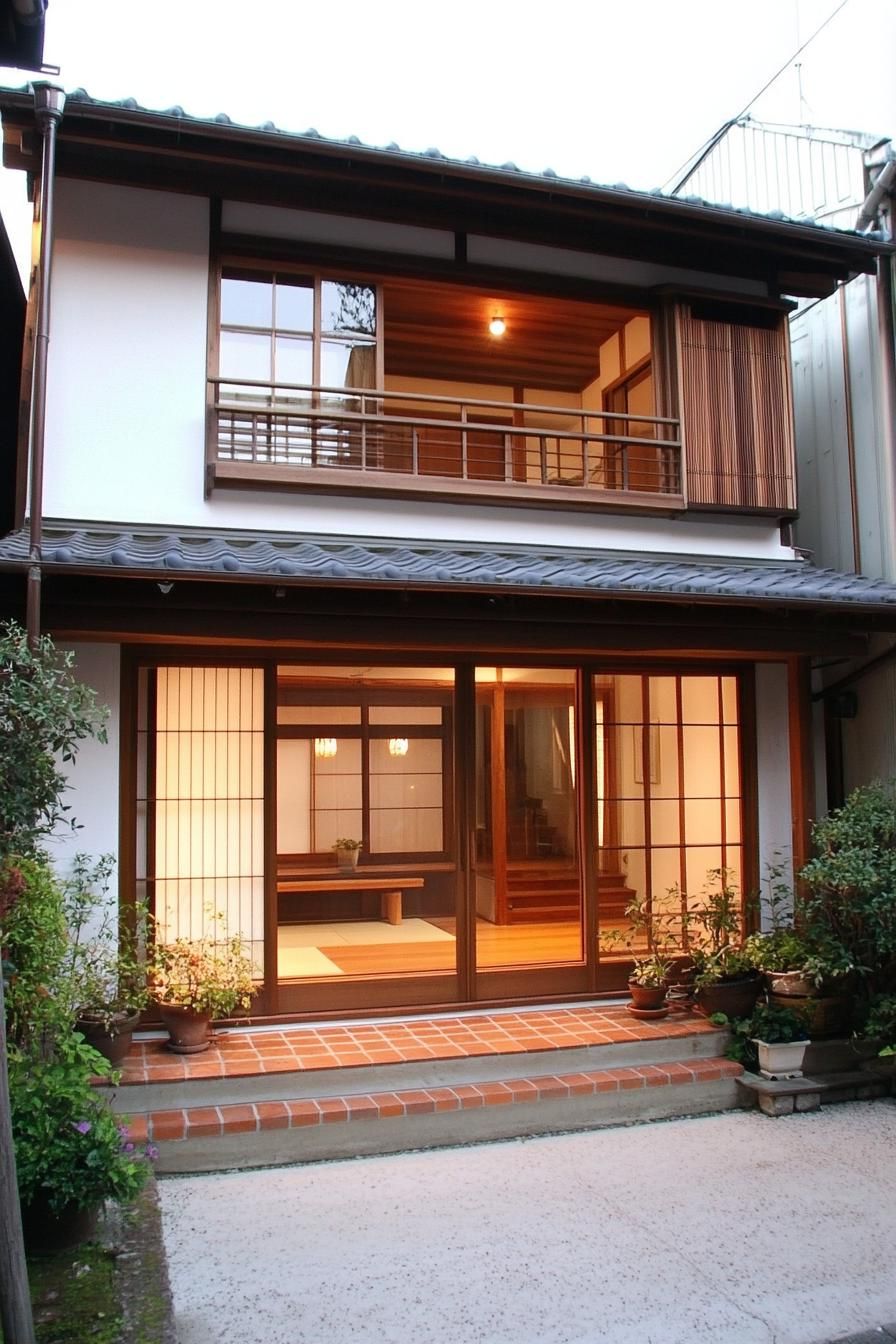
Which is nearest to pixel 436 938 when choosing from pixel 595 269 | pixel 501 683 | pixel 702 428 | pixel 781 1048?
pixel 501 683

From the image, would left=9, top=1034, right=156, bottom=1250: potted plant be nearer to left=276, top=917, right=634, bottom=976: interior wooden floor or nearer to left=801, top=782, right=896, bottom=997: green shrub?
left=276, top=917, right=634, bottom=976: interior wooden floor

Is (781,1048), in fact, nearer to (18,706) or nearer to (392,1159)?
(392,1159)

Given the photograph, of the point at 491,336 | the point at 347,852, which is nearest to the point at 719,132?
the point at 491,336

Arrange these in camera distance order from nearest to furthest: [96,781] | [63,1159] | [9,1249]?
[9,1249]
[63,1159]
[96,781]

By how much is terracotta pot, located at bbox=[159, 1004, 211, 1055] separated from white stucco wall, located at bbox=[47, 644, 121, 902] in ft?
2.79

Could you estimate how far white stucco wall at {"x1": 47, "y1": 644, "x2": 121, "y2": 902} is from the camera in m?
6.60

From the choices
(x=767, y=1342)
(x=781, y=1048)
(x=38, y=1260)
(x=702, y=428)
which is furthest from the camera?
(x=702, y=428)

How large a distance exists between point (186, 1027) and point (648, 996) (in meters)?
3.15

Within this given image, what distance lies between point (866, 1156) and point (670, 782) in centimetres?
302

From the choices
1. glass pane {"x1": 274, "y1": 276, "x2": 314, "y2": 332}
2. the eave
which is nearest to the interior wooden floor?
glass pane {"x1": 274, "y1": 276, "x2": 314, "y2": 332}

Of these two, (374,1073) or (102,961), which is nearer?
(374,1073)

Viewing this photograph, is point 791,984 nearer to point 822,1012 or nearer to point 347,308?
point 822,1012

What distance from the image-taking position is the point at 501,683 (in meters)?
8.00

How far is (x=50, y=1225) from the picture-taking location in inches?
167
